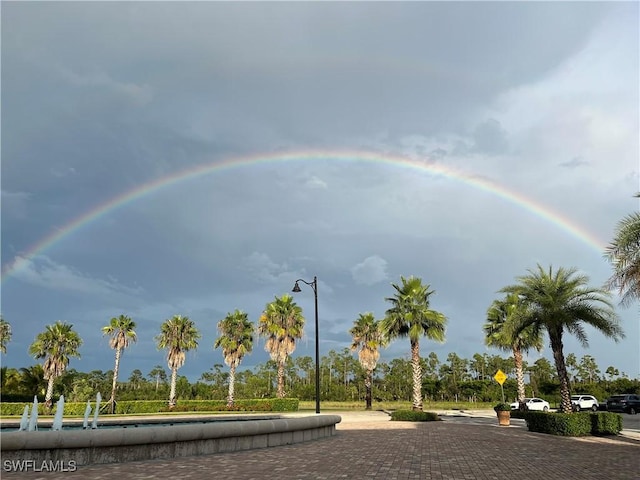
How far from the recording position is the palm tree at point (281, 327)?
47.7 m

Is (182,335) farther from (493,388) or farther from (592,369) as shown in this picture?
(592,369)

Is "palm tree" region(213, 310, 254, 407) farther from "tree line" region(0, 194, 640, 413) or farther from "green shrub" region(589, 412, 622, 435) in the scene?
"green shrub" region(589, 412, 622, 435)

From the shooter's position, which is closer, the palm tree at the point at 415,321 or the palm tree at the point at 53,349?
the palm tree at the point at 415,321

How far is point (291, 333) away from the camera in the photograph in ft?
157

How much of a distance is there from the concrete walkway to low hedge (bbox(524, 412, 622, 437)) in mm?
3247

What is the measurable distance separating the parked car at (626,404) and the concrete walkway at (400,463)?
30.9 meters

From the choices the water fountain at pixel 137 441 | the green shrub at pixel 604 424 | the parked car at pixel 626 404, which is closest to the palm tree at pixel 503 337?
the parked car at pixel 626 404

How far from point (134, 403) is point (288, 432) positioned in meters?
37.8

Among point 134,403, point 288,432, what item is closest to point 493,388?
point 134,403

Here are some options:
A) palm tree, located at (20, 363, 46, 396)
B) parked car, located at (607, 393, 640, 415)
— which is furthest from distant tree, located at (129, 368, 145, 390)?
parked car, located at (607, 393, 640, 415)

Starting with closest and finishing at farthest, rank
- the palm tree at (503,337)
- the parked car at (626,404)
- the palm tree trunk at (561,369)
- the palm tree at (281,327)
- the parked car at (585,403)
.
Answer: the palm tree trunk at (561,369), the palm tree at (503,337), the parked car at (626,404), the parked car at (585,403), the palm tree at (281,327)

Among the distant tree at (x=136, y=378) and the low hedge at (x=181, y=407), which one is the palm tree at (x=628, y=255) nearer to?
the low hedge at (x=181, y=407)

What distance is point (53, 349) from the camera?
4834cm

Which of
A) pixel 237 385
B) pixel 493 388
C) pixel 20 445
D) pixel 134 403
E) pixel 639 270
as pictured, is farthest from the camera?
pixel 237 385
